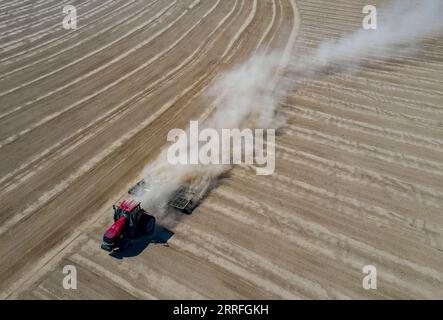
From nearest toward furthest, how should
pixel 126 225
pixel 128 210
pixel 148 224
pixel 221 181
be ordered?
pixel 128 210, pixel 126 225, pixel 148 224, pixel 221 181

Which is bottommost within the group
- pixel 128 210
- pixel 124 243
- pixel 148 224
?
pixel 124 243

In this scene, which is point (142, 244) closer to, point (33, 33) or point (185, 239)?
point (185, 239)

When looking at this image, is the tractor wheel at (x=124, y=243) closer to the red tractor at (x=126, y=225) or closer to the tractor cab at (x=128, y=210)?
the red tractor at (x=126, y=225)

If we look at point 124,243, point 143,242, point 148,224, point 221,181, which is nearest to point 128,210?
point 148,224

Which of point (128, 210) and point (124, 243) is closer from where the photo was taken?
point (128, 210)

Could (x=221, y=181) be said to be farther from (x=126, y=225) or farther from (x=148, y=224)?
(x=126, y=225)
